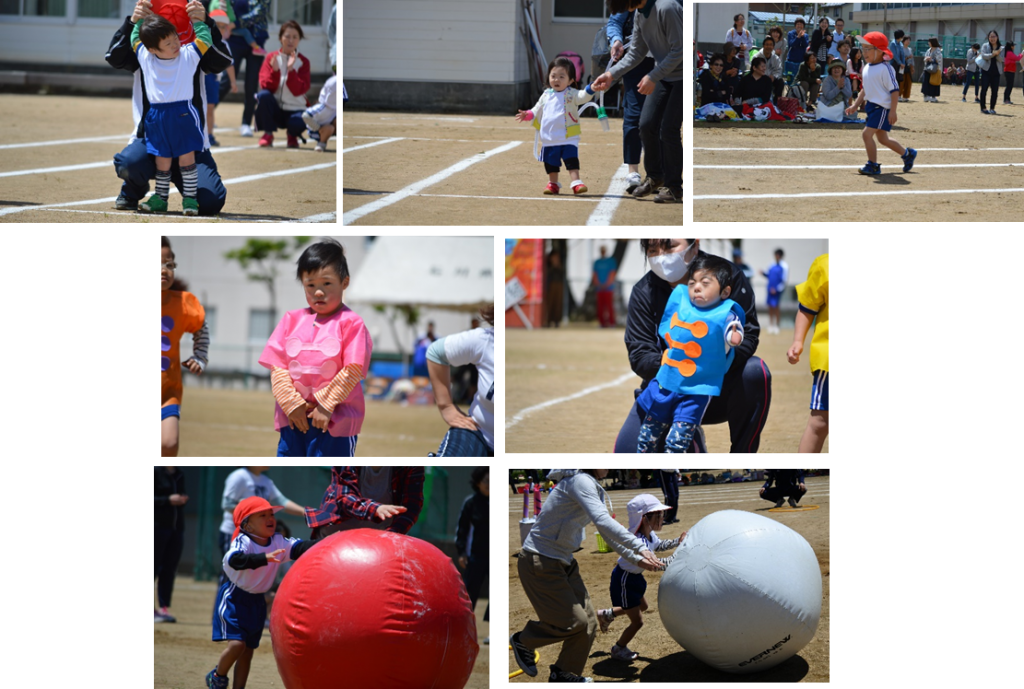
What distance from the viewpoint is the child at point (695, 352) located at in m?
4.51

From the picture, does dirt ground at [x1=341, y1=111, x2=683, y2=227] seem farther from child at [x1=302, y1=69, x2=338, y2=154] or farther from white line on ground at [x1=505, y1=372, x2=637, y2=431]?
white line on ground at [x1=505, y1=372, x2=637, y2=431]

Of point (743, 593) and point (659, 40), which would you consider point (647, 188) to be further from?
point (743, 593)

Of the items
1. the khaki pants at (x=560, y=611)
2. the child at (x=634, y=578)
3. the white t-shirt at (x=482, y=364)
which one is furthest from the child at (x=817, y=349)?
the white t-shirt at (x=482, y=364)

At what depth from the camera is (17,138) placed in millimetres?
6418

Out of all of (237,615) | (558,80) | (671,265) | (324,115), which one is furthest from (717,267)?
(237,615)

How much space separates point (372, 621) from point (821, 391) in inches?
87.8

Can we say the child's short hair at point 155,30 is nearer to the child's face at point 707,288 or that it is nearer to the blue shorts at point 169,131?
the blue shorts at point 169,131

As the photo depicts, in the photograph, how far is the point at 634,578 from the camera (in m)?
4.49

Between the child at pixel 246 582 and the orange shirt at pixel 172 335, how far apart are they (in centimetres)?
62

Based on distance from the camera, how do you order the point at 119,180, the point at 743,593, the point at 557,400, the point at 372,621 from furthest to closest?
the point at 557,400
the point at 119,180
the point at 743,593
the point at 372,621

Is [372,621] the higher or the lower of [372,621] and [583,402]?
the lower

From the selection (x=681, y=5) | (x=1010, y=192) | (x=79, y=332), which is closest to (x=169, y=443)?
(x=79, y=332)

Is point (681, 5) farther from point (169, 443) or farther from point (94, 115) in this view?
point (94, 115)

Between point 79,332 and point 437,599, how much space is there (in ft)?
6.67
